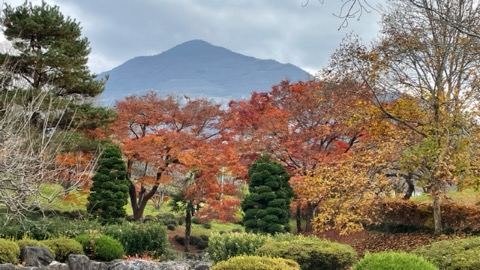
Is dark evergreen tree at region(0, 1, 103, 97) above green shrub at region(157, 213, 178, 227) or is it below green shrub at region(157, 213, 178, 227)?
above

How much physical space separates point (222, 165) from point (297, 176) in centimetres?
302

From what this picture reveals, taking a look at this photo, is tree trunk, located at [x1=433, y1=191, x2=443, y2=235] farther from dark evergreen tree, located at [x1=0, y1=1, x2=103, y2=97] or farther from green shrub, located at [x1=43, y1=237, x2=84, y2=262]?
dark evergreen tree, located at [x1=0, y1=1, x2=103, y2=97]

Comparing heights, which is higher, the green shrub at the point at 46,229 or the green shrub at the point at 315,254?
the green shrub at the point at 315,254

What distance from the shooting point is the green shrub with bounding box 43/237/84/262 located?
1268 cm

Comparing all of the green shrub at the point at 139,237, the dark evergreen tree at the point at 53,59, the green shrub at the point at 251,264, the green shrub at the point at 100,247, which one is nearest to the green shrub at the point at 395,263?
the green shrub at the point at 251,264

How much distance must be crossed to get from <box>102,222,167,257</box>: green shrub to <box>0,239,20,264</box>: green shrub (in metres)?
4.01

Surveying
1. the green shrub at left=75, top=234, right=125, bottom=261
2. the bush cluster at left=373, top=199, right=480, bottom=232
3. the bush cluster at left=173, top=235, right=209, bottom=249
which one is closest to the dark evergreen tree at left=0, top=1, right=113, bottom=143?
the green shrub at left=75, top=234, right=125, bottom=261

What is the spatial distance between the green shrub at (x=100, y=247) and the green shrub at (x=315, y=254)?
17.7 feet

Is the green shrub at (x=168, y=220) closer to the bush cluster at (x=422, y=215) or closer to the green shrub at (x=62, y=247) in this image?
the bush cluster at (x=422, y=215)

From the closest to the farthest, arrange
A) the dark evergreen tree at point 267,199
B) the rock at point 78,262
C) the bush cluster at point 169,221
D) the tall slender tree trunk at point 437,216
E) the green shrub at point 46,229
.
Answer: the rock at point 78,262 < the green shrub at point 46,229 < the tall slender tree trunk at point 437,216 < the dark evergreen tree at point 267,199 < the bush cluster at point 169,221

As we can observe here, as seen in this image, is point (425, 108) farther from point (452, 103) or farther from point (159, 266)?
point (159, 266)

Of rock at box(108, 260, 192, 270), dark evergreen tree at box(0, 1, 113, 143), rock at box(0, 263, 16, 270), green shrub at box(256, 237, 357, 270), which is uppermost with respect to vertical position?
dark evergreen tree at box(0, 1, 113, 143)

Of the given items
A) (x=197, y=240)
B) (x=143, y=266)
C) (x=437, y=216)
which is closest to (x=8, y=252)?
(x=143, y=266)

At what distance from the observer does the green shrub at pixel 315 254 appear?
966 centimetres
